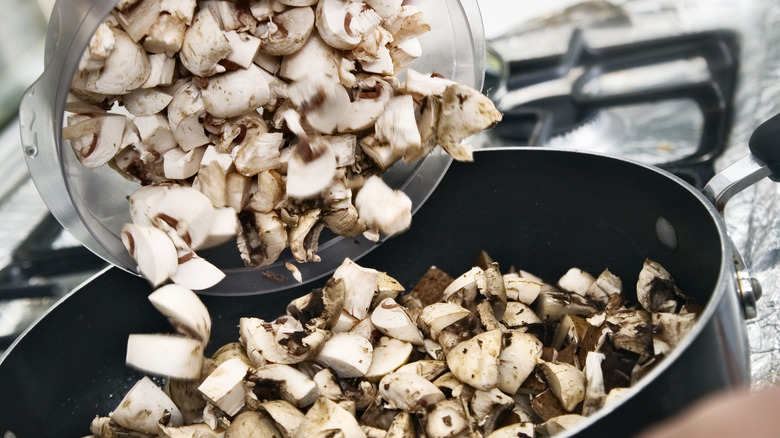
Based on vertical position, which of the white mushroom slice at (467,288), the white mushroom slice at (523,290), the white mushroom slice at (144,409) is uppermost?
the white mushroom slice at (467,288)

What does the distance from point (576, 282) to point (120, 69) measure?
497 millimetres

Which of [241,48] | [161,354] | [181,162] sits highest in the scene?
[241,48]

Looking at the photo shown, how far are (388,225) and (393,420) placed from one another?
0.59 feet

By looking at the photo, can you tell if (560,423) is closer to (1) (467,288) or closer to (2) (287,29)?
(1) (467,288)

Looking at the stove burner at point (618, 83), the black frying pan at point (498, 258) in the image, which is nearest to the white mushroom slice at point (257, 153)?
the black frying pan at point (498, 258)

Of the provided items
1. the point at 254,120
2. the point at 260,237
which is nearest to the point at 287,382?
the point at 260,237

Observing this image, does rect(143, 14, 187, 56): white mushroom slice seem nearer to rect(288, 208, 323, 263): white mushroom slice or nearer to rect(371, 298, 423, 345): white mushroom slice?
rect(288, 208, 323, 263): white mushroom slice

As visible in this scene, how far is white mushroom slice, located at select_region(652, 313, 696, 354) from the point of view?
63cm

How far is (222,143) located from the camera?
648 millimetres

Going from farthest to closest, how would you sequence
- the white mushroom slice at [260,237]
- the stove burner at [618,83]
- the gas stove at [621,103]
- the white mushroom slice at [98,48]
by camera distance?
the stove burner at [618,83] < the gas stove at [621,103] < the white mushroom slice at [260,237] < the white mushroom slice at [98,48]

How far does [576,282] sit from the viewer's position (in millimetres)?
771

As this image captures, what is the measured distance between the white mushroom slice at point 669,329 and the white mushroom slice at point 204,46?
449 mm

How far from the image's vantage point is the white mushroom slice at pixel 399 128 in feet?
2.12

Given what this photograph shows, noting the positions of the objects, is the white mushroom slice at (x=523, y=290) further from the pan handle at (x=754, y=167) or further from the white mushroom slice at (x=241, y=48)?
the white mushroom slice at (x=241, y=48)
